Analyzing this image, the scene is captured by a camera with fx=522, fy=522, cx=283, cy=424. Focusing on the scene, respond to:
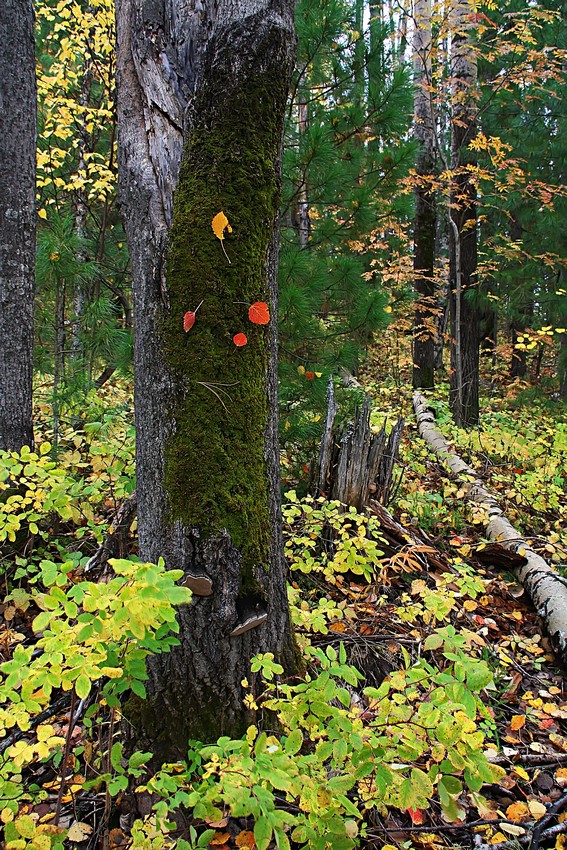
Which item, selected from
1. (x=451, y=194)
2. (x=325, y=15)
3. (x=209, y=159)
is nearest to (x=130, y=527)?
(x=209, y=159)

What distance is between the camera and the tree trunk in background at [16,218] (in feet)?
10.6

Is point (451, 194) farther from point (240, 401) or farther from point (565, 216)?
point (240, 401)

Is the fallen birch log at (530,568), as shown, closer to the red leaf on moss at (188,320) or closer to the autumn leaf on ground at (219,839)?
the autumn leaf on ground at (219,839)

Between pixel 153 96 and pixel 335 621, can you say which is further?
pixel 335 621

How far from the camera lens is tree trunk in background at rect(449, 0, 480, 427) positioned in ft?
21.5

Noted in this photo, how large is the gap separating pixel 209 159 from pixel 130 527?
209 centimetres

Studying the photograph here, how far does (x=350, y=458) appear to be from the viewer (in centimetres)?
359

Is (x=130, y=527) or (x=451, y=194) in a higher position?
(x=451, y=194)

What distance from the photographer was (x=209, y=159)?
70.3 inches

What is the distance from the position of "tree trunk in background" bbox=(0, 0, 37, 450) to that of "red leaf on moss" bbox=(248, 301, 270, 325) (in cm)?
221

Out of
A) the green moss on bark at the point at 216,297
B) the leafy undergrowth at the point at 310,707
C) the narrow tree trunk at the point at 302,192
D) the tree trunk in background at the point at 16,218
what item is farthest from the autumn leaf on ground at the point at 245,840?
the narrow tree trunk at the point at 302,192

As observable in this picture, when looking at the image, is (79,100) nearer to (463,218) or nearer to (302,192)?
(302,192)

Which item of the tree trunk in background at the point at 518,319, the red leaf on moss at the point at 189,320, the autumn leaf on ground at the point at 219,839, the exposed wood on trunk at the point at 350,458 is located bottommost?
the autumn leaf on ground at the point at 219,839

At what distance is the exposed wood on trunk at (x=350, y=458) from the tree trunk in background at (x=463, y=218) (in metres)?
3.94
